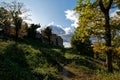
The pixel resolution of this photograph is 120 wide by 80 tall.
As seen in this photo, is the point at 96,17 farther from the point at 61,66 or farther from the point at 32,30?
the point at 32,30

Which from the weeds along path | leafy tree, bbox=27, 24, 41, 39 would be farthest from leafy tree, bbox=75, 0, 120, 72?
leafy tree, bbox=27, 24, 41, 39

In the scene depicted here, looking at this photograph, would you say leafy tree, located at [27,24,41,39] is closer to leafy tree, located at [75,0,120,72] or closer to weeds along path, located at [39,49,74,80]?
weeds along path, located at [39,49,74,80]

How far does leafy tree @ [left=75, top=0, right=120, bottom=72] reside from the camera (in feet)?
58.9

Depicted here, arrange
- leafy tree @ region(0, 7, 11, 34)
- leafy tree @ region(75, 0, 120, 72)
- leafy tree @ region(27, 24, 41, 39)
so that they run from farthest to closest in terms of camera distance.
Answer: leafy tree @ region(27, 24, 41, 39) < leafy tree @ region(0, 7, 11, 34) < leafy tree @ region(75, 0, 120, 72)

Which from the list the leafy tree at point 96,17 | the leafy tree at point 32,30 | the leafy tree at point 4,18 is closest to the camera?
the leafy tree at point 96,17

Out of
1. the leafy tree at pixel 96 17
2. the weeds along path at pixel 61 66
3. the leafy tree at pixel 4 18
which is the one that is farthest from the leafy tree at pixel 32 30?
the leafy tree at pixel 96 17

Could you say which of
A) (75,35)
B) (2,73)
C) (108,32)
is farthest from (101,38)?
(2,73)

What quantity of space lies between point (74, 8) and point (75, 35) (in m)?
2.48

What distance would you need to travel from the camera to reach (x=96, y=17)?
18.4 m

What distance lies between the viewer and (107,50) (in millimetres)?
18406

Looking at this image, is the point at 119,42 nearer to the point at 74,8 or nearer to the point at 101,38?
the point at 101,38

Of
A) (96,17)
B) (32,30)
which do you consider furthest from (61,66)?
(32,30)

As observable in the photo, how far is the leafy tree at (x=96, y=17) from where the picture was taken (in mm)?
17953

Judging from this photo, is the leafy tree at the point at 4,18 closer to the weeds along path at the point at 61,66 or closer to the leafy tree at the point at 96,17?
the weeds along path at the point at 61,66
